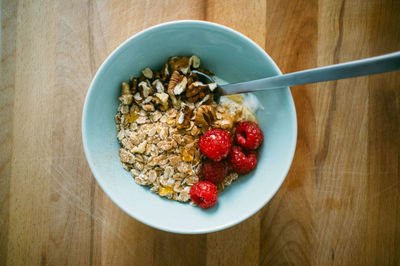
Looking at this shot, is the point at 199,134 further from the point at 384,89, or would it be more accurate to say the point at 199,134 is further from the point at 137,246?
the point at 384,89

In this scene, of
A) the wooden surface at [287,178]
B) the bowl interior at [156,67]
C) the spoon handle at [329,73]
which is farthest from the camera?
the wooden surface at [287,178]

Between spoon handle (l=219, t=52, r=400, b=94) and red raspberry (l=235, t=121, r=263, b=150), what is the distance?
8cm

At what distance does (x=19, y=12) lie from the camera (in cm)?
66

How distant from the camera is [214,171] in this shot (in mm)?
577

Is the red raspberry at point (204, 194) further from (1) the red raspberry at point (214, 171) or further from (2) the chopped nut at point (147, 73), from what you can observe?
(2) the chopped nut at point (147, 73)

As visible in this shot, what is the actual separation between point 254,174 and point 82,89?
0.46 meters

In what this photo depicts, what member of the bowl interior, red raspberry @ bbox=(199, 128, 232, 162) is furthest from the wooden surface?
red raspberry @ bbox=(199, 128, 232, 162)

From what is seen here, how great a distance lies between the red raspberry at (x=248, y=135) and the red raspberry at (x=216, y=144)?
0.12 ft

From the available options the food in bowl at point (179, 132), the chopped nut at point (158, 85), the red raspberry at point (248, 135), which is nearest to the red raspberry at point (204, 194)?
the food in bowl at point (179, 132)

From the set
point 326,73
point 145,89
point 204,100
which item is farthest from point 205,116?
point 326,73

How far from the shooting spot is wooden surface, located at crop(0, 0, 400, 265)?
651 mm

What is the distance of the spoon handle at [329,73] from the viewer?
378mm

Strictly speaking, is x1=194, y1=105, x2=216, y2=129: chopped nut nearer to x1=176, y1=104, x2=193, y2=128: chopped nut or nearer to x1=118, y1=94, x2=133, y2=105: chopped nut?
x1=176, y1=104, x2=193, y2=128: chopped nut

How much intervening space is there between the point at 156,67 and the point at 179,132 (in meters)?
0.17
